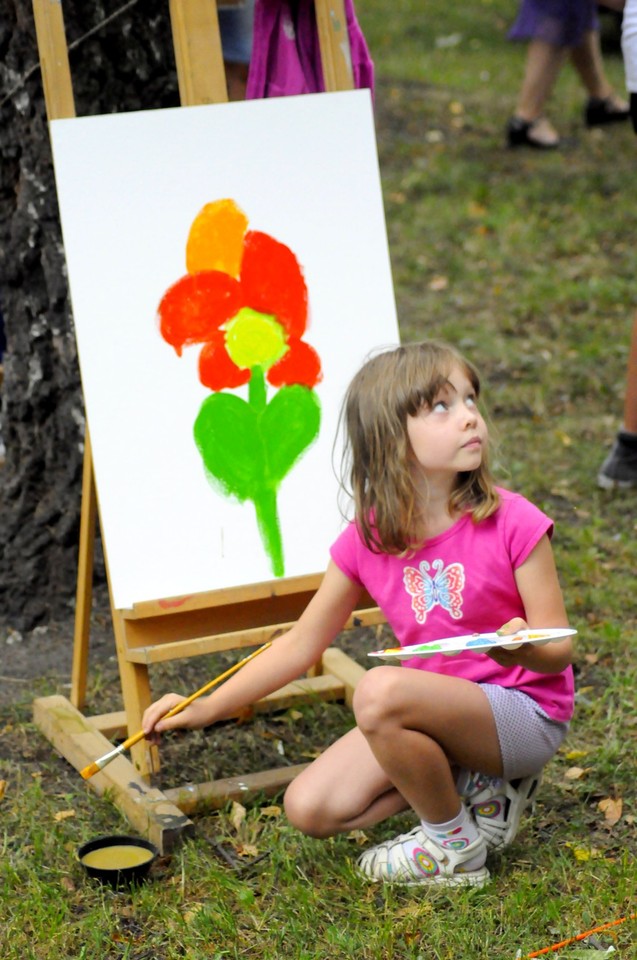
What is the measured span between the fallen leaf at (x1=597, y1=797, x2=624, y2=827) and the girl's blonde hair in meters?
0.74

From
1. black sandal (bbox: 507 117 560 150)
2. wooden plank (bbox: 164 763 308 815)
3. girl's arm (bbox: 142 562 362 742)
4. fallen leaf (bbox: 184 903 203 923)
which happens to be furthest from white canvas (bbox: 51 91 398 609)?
black sandal (bbox: 507 117 560 150)

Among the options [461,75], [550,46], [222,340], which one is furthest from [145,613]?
[461,75]

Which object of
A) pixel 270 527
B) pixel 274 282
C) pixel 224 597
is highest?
pixel 274 282

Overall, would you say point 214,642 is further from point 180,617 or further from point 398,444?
point 398,444

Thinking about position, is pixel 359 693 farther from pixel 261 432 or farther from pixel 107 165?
pixel 107 165

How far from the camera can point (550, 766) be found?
2988 millimetres

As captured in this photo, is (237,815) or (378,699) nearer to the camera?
(378,699)

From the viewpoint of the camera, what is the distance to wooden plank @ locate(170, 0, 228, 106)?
9.63 ft

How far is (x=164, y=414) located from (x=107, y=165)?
550 mm

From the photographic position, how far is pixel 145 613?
275 cm

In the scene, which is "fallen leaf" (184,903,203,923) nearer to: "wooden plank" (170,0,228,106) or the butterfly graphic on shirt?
the butterfly graphic on shirt

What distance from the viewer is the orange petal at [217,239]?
2.93 metres

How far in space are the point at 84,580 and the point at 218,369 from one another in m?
0.61

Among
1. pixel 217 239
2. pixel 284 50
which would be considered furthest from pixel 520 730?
pixel 284 50
